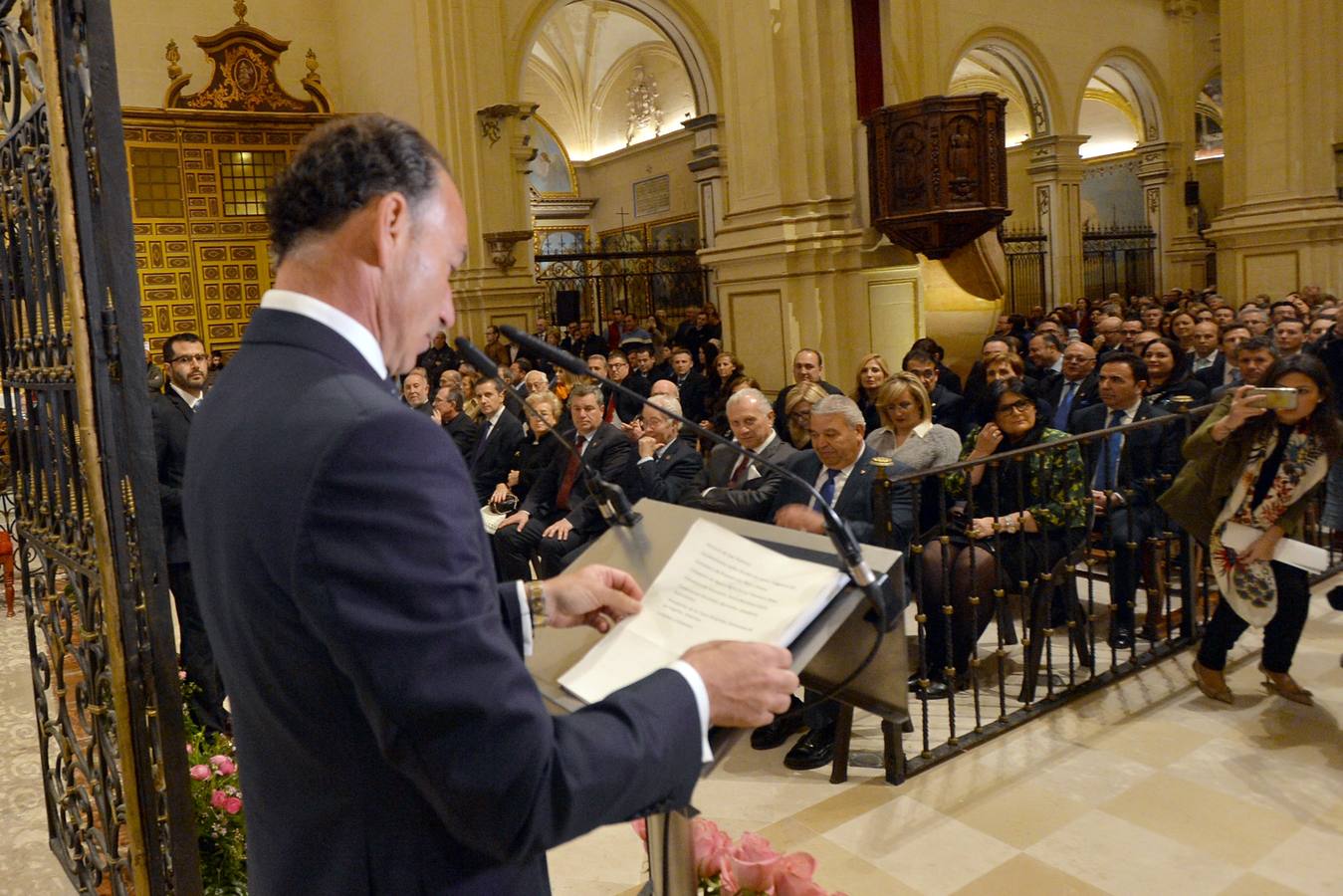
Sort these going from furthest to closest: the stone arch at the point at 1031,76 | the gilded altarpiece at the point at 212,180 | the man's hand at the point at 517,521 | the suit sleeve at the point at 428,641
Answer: the stone arch at the point at 1031,76
the gilded altarpiece at the point at 212,180
the man's hand at the point at 517,521
the suit sleeve at the point at 428,641

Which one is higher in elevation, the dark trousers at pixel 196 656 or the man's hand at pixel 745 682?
the man's hand at pixel 745 682

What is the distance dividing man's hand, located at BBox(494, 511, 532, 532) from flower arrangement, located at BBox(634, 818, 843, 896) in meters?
3.96

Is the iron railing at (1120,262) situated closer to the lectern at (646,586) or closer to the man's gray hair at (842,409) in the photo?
the man's gray hair at (842,409)

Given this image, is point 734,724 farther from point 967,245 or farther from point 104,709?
point 967,245

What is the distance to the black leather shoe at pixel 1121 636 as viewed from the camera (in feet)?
13.9

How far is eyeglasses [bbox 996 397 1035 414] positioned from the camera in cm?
450

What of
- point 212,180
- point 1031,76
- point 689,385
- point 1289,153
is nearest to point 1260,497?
point 689,385

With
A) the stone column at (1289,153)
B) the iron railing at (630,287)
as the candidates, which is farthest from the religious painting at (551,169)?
the stone column at (1289,153)

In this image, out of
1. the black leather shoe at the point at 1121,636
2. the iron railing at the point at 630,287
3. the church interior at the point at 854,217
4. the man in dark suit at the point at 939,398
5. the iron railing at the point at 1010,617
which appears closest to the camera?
the church interior at the point at 854,217

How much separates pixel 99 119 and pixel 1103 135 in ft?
79.2

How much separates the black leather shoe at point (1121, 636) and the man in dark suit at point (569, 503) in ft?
7.05

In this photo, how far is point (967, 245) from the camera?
337 inches

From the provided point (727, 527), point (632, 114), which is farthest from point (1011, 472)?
point (632, 114)

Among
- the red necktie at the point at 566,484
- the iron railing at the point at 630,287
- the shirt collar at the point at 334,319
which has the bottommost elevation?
the red necktie at the point at 566,484
